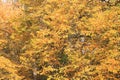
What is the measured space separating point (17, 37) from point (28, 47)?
1312mm

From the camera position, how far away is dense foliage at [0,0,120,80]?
70.1 feet

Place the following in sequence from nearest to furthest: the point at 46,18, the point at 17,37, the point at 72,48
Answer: the point at 72,48 → the point at 46,18 → the point at 17,37

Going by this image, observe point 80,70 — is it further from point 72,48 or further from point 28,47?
point 28,47

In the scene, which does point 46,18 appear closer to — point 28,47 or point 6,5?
point 28,47

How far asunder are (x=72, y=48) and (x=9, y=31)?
19.3 ft

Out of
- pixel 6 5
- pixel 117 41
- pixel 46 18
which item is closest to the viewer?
pixel 117 41

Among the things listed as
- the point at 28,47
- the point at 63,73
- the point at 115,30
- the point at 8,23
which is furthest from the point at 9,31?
the point at 115,30

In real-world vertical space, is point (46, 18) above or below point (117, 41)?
above

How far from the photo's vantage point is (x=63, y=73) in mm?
22828

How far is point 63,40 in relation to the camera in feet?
74.6

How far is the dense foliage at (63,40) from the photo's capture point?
2138cm

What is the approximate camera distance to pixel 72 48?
73.8ft

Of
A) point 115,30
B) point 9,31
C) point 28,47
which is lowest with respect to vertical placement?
point 115,30

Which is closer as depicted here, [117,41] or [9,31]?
[117,41]
